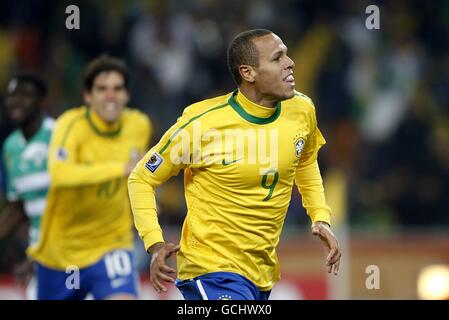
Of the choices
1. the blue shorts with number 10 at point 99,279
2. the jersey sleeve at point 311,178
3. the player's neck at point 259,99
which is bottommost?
the blue shorts with number 10 at point 99,279

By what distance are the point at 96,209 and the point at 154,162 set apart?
2739 millimetres

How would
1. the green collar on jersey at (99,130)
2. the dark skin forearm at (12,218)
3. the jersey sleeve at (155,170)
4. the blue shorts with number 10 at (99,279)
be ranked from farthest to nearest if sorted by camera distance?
the dark skin forearm at (12,218)
the green collar on jersey at (99,130)
the blue shorts with number 10 at (99,279)
the jersey sleeve at (155,170)

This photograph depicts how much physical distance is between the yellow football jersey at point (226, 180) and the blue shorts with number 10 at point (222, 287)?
4cm

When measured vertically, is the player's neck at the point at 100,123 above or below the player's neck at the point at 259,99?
above

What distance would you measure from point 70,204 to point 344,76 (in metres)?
6.69

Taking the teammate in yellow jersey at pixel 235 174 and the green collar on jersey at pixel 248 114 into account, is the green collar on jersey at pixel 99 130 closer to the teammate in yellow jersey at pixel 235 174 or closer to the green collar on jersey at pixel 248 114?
the teammate in yellow jersey at pixel 235 174

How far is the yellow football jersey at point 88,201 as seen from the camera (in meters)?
9.84

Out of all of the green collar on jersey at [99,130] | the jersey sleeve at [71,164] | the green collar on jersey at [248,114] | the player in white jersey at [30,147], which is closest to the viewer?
the green collar on jersey at [248,114]

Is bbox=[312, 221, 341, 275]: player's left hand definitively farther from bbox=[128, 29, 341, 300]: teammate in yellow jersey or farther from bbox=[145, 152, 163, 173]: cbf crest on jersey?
bbox=[145, 152, 163, 173]: cbf crest on jersey

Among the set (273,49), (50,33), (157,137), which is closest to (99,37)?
(50,33)

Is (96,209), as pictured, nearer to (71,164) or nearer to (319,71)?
(71,164)

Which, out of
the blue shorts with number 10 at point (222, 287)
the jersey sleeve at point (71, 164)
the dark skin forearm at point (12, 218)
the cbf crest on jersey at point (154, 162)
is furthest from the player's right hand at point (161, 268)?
the dark skin forearm at point (12, 218)

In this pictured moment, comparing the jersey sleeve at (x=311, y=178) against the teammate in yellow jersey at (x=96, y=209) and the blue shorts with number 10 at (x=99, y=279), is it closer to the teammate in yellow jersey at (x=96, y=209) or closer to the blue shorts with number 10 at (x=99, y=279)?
the teammate in yellow jersey at (x=96, y=209)

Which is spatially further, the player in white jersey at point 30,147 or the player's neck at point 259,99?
the player in white jersey at point 30,147
